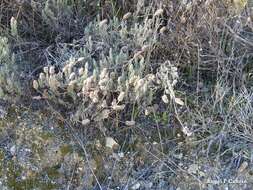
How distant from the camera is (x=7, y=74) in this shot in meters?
1.97

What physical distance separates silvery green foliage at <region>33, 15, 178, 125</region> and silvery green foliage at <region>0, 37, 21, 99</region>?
0.10m

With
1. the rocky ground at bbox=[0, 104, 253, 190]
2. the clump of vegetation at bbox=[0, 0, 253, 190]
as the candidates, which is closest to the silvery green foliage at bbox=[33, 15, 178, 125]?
the clump of vegetation at bbox=[0, 0, 253, 190]

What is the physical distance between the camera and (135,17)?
222cm

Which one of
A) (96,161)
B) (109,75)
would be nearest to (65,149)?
(96,161)

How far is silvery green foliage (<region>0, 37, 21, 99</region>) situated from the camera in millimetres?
1942

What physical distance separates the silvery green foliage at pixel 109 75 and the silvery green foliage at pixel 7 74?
105 millimetres

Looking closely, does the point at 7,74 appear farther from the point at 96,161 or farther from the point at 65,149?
the point at 96,161

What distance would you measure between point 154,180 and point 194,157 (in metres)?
0.21

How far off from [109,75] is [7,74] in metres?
0.45

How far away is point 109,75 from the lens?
2.06 m

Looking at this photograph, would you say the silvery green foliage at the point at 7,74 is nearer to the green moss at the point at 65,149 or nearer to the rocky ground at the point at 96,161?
the rocky ground at the point at 96,161

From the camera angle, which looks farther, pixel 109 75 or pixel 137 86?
pixel 109 75

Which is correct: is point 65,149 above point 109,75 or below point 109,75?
below

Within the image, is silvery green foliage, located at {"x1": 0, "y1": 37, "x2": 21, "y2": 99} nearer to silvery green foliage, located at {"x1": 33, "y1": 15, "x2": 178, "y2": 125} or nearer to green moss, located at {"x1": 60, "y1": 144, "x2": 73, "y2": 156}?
silvery green foliage, located at {"x1": 33, "y1": 15, "x2": 178, "y2": 125}
